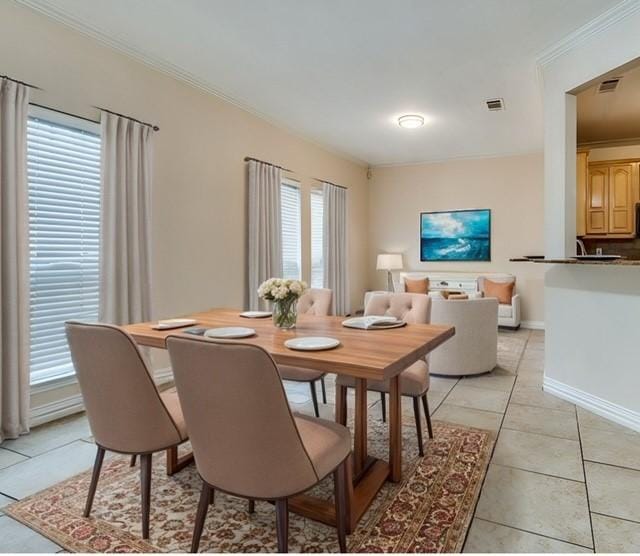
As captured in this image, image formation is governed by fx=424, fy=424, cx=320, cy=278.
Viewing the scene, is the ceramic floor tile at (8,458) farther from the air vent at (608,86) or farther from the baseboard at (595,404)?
the air vent at (608,86)

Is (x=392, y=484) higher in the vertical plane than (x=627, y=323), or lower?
lower

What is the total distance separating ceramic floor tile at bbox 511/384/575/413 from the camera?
3275 millimetres

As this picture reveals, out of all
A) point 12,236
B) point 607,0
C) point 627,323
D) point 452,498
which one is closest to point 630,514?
point 452,498

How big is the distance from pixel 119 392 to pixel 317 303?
1.69m

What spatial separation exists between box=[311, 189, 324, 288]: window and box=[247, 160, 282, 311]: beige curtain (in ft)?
3.82

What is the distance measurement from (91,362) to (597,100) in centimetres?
511

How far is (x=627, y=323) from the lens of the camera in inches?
115

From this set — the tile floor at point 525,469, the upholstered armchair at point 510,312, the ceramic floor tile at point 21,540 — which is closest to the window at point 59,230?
the tile floor at point 525,469

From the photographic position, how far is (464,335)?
404 centimetres

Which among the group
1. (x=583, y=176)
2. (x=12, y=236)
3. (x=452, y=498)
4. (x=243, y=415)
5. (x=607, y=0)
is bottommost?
(x=452, y=498)

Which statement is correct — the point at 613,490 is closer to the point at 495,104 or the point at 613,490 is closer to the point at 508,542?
the point at 508,542

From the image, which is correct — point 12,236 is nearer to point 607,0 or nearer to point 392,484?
point 392,484

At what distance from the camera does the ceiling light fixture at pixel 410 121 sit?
5.08 m

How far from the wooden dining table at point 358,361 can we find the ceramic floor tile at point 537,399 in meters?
1.65
